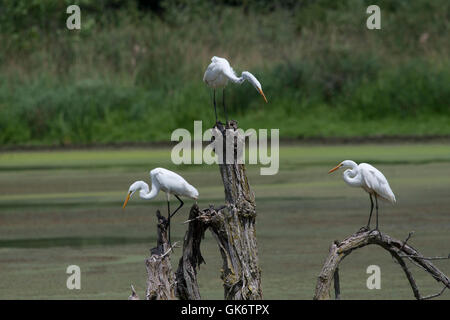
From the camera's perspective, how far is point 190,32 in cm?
1844

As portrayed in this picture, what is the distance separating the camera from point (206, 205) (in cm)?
1092

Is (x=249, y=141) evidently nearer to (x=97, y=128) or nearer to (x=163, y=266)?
(x=97, y=128)

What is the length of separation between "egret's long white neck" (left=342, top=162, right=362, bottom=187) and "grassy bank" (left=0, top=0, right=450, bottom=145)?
10.1m

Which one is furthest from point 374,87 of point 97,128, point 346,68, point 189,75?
point 97,128

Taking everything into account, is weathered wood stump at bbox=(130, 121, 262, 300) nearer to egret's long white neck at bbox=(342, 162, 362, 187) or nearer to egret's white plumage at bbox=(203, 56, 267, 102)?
egret's long white neck at bbox=(342, 162, 362, 187)

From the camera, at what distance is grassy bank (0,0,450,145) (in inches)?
655

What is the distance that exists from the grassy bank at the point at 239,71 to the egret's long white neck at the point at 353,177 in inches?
399

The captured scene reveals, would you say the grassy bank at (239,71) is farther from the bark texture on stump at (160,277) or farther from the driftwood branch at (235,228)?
the bark texture on stump at (160,277)

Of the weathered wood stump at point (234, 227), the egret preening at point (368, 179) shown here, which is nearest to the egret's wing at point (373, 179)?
the egret preening at point (368, 179)

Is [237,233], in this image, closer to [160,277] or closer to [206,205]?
[160,277]

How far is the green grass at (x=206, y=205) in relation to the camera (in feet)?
26.2

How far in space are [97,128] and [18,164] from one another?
186 cm

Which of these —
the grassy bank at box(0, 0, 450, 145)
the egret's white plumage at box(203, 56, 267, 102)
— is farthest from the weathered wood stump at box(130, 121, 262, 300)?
the grassy bank at box(0, 0, 450, 145)

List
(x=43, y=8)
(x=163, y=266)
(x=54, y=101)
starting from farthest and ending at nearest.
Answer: (x=43, y=8)
(x=54, y=101)
(x=163, y=266)
